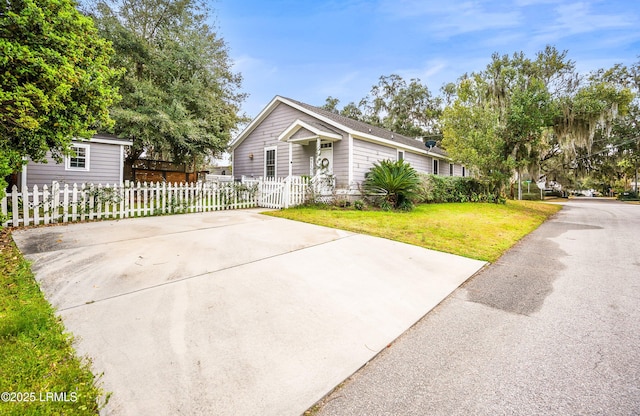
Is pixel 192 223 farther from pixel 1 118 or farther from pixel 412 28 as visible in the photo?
pixel 412 28

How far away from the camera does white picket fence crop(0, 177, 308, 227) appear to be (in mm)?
6355

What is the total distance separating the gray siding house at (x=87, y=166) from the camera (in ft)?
38.1

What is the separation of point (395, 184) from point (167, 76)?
47.8 feet

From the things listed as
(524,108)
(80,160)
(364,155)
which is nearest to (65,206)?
(80,160)

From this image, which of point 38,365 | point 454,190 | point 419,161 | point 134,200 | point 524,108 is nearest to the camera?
point 38,365

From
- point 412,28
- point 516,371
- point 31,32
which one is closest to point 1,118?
point 31,32

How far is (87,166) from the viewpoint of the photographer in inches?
491

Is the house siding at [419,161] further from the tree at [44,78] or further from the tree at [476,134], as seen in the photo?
the tree at [44,78]

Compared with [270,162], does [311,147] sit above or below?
above

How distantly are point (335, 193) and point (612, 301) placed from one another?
8.66 metres

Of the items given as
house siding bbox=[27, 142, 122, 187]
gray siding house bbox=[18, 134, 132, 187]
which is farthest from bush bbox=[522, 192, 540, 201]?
house siding bbox=[27, 142, 122, 187]

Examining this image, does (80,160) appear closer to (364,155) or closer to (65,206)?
(65,206)

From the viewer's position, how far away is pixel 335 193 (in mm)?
11375

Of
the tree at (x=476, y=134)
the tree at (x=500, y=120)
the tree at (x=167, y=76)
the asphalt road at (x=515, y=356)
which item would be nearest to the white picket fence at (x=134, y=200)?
the asphalt road at (x=515, y=356)
